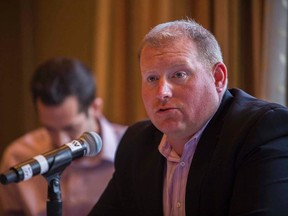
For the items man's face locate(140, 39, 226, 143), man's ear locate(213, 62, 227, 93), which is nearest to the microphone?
man's face locate(140, 39, 226, 143)

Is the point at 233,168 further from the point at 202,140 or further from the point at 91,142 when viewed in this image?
the point at 91,142

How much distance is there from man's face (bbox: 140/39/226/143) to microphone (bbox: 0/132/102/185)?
0.79ft

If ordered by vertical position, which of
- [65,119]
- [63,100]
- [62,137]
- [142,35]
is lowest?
[62,137]

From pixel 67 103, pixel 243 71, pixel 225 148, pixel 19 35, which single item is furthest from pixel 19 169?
pixel 19 35

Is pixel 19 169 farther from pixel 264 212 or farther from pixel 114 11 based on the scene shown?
pixel 114 11

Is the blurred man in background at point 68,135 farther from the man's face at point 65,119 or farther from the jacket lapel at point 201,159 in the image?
the jacket lapel at point 201,159

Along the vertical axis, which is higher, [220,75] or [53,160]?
[220,75]

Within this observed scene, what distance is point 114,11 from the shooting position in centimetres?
323

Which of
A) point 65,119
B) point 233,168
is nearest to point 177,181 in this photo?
point 233,168

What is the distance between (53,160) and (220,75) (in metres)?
0.64

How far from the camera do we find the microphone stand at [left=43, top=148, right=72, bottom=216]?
1.37m

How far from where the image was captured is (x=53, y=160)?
4.46 feet

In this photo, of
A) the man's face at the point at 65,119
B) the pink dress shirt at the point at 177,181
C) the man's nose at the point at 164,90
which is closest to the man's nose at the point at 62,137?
the man's face at the point at 65,119

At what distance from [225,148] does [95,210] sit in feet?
2.16
